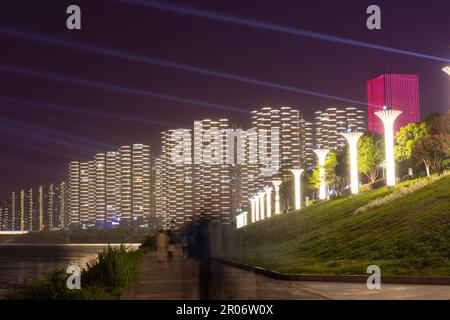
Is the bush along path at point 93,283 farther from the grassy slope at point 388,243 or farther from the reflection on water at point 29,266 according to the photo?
the reflection on water at point 29,266

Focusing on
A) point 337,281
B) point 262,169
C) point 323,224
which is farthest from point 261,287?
point 262,169

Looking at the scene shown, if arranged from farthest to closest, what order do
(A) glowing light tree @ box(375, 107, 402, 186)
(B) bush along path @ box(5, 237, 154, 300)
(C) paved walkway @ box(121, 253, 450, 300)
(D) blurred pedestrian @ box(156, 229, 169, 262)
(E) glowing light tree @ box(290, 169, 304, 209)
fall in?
1. (E) glowing light tree @ box(290, 169, 304, 209)
2. (A) glowing light tree @ box(375, 107, 402, 186)
3. (D) blurred pedestrian @ box(156, 229, 169, 262)
4. (C) paved walkway @ box(121, 253, 450, 300)
5. (B) bush along path @ box(5, 237, 154, 300)

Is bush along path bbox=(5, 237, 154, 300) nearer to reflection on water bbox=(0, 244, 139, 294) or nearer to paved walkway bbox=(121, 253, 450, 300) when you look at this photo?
paved walkway bbox=(121, 253, 450, 300)

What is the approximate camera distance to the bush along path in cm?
1438

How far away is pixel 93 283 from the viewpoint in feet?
58.6

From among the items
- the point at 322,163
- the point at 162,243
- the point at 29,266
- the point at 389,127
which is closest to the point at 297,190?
the point at 322,163

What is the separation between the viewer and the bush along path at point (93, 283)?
47.2ft

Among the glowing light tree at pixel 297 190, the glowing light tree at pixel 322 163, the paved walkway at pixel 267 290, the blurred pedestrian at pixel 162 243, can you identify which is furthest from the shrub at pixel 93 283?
the glowing light tree at pixel 297 190

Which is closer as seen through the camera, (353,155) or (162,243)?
(162,243)

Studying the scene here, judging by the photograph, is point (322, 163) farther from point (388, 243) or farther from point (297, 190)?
point (388, 243)

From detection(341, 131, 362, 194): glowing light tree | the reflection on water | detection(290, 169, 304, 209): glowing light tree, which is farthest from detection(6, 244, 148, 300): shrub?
detection(290, 169, 304, 209): glowing light tree
